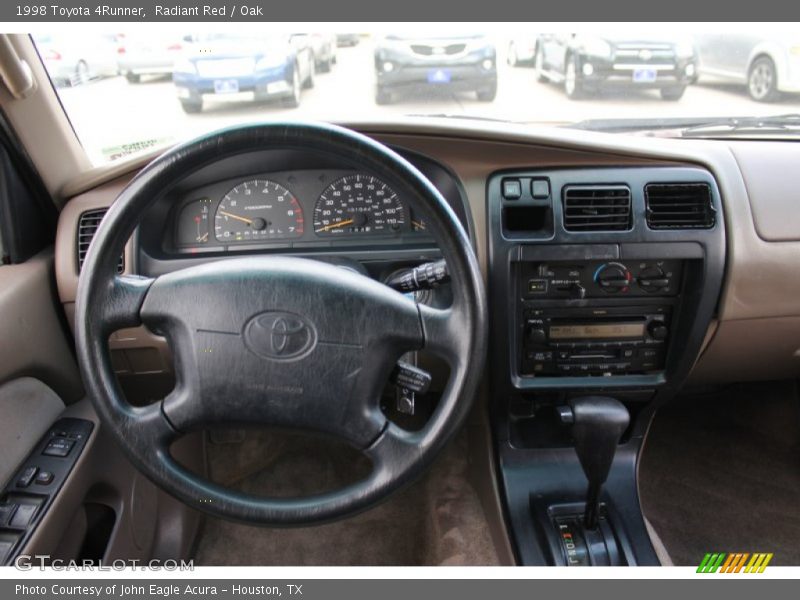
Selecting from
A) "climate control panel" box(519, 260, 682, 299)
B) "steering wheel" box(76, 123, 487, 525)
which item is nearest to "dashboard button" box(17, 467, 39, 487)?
"steering wheel" box(76, 123, 487, 525)

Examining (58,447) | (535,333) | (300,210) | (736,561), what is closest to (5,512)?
(58,447)

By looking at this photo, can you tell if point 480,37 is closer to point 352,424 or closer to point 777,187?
point 777,187

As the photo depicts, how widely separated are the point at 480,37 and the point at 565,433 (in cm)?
116

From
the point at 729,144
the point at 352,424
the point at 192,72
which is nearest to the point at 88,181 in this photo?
the point at 192,72

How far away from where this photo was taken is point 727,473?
7.49 ft

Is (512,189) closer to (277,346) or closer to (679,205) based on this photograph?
(679,205)


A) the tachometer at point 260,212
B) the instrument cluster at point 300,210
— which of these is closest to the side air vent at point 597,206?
the instrument cluster at point 300,210

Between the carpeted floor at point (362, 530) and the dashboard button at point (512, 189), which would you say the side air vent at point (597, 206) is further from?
the carpeted floor at point (362, 530)

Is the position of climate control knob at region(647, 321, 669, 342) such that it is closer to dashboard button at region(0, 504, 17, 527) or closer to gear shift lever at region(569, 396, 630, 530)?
gear shift lever at region(569, 396, 630, 530)

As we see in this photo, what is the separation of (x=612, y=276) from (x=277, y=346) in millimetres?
920

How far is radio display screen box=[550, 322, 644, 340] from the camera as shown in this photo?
1.66 m

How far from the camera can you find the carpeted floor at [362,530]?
2.01 meters

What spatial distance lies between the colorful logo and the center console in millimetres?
342

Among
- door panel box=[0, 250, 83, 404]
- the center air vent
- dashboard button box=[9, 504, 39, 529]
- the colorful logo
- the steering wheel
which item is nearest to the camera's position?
the steering wheel
